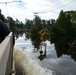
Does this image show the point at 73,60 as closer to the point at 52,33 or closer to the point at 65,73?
the point at 65,73

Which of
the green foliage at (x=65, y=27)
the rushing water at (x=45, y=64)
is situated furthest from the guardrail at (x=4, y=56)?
the green foliage at (x=65, y=27)

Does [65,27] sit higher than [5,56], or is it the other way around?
[5,56]

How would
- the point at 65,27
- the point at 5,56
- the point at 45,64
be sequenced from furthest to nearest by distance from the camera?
the point at 65,27 → the point at 45,64 → the point at 5,56

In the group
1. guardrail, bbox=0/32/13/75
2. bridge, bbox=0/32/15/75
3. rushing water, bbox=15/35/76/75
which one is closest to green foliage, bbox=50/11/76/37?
rushing water, bbox=15/35/76/75

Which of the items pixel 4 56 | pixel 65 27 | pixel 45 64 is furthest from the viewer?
pixel 65 27

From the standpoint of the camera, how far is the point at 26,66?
448 inches

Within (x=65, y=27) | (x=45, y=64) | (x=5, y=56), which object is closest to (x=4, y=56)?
(x=5, y=56)

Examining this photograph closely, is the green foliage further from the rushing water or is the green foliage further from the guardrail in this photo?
the guardrail

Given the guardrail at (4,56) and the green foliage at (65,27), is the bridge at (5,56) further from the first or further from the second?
the green foliage at (65,27)

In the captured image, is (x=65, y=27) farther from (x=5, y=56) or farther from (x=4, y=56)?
(x=4, y=56)

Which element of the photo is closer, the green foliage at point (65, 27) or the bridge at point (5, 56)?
the bridge at point (5, 56)

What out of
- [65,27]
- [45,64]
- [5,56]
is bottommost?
[65,27]

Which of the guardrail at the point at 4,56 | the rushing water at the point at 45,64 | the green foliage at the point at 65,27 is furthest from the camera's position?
the green foliage at the point at 65,27

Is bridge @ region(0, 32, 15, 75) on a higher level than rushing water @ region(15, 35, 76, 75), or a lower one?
higher
